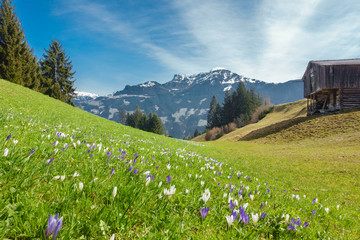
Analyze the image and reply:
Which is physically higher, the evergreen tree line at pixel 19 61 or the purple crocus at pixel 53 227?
the evergreen tree line at pixel 19 61

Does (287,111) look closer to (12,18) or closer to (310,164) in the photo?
(310,164)

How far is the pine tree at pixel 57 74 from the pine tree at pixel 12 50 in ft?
30.2

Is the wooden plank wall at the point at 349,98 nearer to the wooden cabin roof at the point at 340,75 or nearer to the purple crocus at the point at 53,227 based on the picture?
the wooden cabin roof at the point at 340,75

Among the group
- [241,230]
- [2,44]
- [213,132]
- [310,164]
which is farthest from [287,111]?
[2,44]

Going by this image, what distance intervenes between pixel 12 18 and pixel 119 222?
59878 millimetres

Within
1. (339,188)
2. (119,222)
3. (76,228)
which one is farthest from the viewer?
(339,188)

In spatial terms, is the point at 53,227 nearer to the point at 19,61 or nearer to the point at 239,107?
the point at 19,61

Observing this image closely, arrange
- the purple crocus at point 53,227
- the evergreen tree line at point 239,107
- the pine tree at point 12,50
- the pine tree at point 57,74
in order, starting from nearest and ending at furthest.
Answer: the purple crocus at point 53,227
the pine tree at point 12,50
the pine tree at point 57,74
the evergreen tree line at point 239,107

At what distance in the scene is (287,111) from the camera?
7669 cm

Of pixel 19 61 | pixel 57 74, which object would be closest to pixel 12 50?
pixel 19 61

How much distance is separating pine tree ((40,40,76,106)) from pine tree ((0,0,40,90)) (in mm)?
9214

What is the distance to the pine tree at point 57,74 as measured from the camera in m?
53.7

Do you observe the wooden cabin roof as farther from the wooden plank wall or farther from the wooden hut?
the wooden plank wall

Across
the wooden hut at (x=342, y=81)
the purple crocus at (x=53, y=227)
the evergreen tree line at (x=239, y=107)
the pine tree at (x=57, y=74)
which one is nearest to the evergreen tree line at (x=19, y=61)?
the pine tree at (x=57, y=74)
